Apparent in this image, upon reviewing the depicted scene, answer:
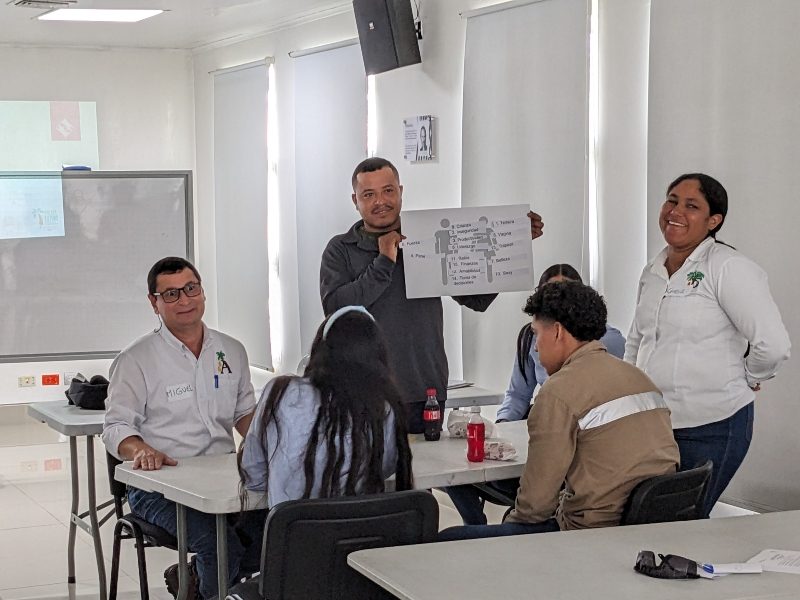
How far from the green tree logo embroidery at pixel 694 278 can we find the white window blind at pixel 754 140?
813 mm

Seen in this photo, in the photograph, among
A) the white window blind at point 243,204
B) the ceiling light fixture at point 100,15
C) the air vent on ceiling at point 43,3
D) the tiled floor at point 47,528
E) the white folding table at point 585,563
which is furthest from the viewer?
the white window blind at point 243,204

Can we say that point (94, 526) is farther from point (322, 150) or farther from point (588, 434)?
point (322, 150)

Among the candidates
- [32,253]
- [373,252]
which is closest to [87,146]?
[32,253]

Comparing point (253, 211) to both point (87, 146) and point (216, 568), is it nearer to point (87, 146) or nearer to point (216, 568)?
point (87, 146)

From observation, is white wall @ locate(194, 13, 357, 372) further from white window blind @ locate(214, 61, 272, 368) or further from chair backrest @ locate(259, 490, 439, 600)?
chair backrest @ locate(259, 490, 439, 600)

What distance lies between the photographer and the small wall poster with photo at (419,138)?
6.50 meters

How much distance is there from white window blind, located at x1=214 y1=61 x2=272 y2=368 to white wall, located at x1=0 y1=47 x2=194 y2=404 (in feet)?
1.81

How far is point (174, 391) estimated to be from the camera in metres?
3.84

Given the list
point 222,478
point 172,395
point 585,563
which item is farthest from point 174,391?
point 585,563

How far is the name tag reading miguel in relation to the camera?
3.84 meters

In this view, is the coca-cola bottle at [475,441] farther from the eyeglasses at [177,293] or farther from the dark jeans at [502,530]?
the eyeglasses at [177,293]

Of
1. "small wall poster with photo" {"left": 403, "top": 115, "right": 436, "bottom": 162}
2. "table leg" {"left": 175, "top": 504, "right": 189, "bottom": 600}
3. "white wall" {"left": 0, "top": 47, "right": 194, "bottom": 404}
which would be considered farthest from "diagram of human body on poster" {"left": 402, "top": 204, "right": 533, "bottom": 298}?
"white wall" {"left": 0, "top": 47, "right": 194, "bottom": 404}

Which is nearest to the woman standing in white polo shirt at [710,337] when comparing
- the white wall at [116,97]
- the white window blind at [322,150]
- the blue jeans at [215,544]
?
the blue jeans at [215,544]

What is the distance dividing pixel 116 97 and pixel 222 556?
677cm
